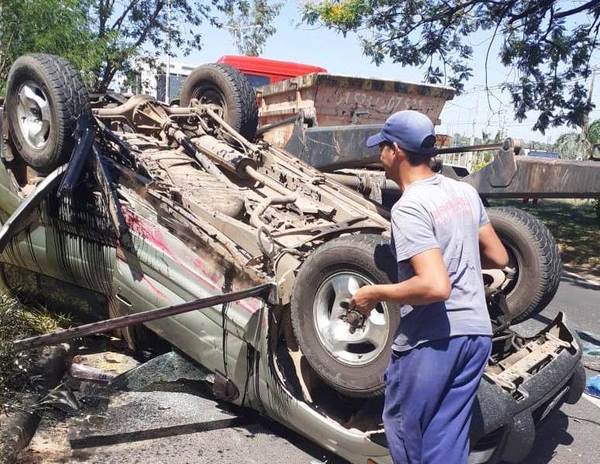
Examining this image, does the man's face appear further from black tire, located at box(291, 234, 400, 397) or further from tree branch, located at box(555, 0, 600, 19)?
tree branch, located at box(555, 0, 600, 19)

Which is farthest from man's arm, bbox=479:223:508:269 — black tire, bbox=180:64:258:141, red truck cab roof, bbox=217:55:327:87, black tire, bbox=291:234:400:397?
red truck cab roof, bbox=217:55:327:87

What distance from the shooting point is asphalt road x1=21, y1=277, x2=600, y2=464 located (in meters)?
3.31

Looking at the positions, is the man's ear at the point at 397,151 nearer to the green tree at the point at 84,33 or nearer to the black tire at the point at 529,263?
the black tire at the point at 529,263

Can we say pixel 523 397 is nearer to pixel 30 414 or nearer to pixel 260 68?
pixel 30 414

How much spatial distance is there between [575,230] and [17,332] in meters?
11.4

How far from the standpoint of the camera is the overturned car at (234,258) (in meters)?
3.07

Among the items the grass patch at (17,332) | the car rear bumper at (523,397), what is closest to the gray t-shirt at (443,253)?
the car rear bumper at (523,397)

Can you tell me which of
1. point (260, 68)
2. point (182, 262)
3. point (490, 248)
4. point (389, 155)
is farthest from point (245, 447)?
point (260, 68)

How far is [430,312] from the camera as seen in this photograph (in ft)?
7.75

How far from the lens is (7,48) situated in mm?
11195

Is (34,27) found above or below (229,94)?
above

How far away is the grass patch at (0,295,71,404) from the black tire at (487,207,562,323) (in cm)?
280

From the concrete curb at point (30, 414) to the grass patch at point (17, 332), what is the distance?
3.2 inches

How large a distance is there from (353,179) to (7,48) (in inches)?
330
